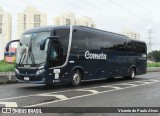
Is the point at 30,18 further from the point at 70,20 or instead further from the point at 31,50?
A: the point at 31,50

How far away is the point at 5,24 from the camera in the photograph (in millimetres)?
104938

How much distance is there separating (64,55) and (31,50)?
160 cm

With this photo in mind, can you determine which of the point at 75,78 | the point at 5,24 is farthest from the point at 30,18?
the point at 75,78

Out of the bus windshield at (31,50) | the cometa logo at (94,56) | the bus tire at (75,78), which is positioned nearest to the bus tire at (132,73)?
the cometa logo at (94,56)

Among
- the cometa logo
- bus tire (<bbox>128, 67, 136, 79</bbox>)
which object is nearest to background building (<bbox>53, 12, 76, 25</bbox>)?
bus tire (<bbox>128, 67, 136, 79</bbox>)

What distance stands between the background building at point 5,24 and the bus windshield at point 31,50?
285 feet

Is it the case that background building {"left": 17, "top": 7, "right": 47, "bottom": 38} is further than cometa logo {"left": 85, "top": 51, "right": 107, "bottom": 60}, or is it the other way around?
background building {"left": 17, "top": 7, "right": 47, "bottom": 38}

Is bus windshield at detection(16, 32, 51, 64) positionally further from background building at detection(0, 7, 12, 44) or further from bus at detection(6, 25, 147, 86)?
background building at detection(0, 7, 12, 44)

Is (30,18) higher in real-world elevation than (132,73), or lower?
higher

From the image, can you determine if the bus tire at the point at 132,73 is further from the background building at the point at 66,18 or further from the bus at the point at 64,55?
the background building at the point at 66,18

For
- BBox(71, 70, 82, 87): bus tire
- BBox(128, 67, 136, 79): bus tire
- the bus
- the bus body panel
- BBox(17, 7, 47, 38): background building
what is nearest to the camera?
the bus

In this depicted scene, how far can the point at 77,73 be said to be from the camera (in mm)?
17484

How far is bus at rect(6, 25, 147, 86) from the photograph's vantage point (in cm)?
1543

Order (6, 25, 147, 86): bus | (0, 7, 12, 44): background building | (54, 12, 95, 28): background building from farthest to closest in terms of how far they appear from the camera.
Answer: (0, 7, 12, 44): background building < (54, 12, 95, 28): background building < (6, 25, 147, 86): bus
